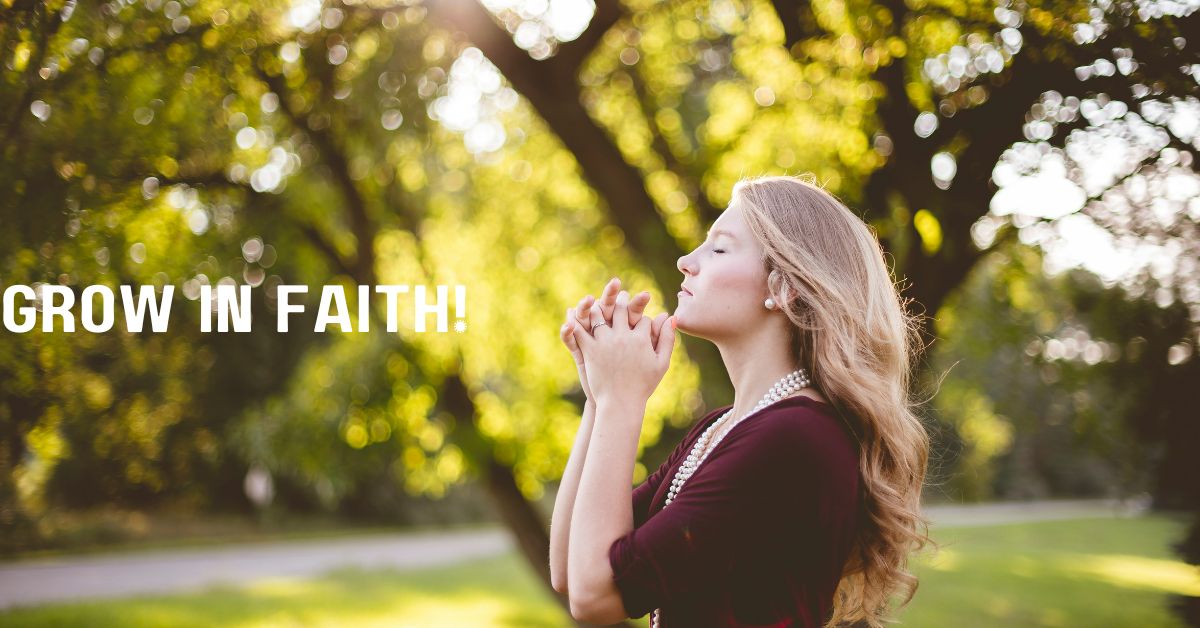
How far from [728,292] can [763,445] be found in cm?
36

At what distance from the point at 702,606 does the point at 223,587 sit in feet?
42.9

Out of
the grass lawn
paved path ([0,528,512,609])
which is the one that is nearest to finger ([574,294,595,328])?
the grass lawn

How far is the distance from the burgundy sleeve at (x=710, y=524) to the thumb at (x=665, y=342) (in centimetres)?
27

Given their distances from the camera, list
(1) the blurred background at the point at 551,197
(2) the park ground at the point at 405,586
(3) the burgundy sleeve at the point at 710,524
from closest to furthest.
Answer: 1. (3) the burgundy sleeve at the point at 710,524
2. (1) the blurred background at the point at 551,197
3. (2) the park ground at the point at 405,586

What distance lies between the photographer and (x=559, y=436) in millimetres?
8352

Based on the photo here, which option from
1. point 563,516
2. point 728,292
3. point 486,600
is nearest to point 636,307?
point 728,292

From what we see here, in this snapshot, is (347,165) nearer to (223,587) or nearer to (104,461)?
(223,587)

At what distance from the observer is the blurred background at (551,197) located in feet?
12.1

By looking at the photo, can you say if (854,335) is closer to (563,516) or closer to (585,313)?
(585,313)

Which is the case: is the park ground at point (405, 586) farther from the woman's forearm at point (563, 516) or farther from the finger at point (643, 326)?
the finger at point (643, 326)

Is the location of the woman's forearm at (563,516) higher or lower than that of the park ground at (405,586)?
higher

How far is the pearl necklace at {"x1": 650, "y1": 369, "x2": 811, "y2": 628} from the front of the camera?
173 cm

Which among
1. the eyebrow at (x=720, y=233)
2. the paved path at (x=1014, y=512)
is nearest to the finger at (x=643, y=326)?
the eyebrow at (x=720, y=233)

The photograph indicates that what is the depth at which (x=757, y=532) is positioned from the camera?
5.11 feet
